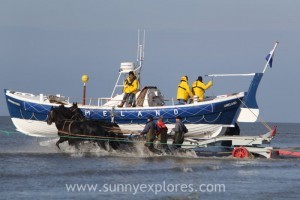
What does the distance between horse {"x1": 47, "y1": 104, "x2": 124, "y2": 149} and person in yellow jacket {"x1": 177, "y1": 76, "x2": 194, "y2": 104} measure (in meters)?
2.80

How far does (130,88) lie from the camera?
3319 cm

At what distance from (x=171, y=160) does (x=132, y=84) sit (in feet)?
14.2

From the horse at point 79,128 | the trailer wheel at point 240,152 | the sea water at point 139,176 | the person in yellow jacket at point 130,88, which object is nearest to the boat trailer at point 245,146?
the trailer wheel at point 240,152

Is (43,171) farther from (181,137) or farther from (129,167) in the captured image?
(181,137)

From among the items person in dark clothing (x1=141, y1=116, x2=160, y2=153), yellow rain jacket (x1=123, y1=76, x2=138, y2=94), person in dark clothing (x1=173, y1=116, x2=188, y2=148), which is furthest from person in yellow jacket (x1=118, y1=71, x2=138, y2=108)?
Result: person in dark clothing (x1=173, y1=116, x2=188, y2=148)

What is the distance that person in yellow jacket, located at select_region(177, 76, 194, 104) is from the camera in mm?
32562

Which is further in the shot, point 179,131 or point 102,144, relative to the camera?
point 102,144

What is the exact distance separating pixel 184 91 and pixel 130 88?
2209mm

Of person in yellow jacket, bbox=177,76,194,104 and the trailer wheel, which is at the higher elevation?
person in yellow jacket, bbox=177,76,194,104

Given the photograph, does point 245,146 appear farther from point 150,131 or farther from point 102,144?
point 102,144

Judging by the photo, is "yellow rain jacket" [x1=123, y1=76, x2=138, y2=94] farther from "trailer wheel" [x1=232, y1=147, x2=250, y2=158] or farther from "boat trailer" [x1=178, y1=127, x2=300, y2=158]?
"trailer wheel" [x1=232, y1=147, x2=250, y2=158]

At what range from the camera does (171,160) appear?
3020 cm

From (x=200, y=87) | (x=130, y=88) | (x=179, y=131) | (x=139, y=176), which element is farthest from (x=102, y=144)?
(x=139, y=176)

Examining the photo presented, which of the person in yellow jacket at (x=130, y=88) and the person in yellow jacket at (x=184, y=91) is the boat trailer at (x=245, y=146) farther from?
the person in yellow jacket at (x=130, y=88)
